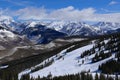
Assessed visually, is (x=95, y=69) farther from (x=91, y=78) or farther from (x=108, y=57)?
(x=91, y=78)

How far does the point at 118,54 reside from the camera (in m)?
190

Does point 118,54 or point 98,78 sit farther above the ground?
point 118,54

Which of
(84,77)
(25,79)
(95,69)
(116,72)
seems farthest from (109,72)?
(25,79)

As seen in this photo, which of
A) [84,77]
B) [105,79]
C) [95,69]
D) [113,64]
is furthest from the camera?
[95,69]

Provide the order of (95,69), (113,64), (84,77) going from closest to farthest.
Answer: (84,77), (113,64), (95,69)

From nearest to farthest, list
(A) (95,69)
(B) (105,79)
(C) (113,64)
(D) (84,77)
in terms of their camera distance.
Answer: (B) (105,79), (D) (84,77), (C) (113,64), (A) (95,69)

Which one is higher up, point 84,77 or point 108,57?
point 108,57

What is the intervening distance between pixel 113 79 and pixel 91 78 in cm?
1134

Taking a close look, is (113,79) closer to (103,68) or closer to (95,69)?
(103,68)

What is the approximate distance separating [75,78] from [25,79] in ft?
144

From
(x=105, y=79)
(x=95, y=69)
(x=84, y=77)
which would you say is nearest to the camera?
(x=105, y=79)

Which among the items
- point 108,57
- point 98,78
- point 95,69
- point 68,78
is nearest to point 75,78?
point 68,78

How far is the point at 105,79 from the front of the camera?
142625 millimetres

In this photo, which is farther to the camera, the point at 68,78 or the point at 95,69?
the point at 95,69
